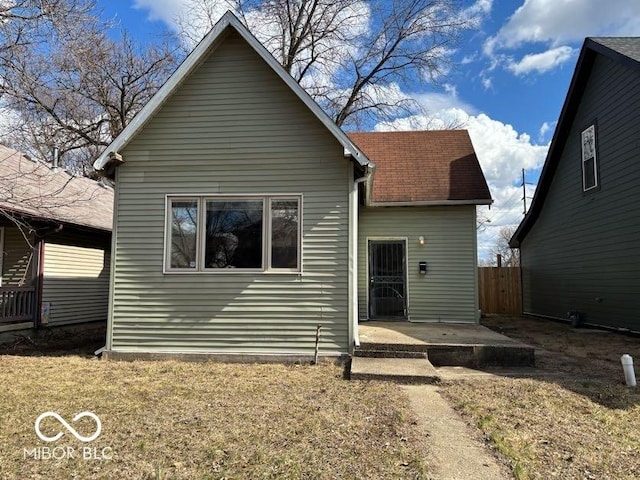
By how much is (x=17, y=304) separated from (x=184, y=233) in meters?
5.35

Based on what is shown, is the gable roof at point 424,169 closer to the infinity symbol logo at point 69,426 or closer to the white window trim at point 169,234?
the white window trim at point 169,234

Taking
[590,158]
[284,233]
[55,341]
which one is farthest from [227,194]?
[590,158]

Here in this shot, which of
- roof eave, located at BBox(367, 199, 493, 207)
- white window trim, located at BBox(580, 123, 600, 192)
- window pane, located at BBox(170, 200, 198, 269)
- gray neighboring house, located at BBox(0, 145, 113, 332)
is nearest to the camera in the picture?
window pane, located at BBox(170, 200, 198, 269)

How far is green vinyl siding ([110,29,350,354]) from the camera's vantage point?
24.5ft

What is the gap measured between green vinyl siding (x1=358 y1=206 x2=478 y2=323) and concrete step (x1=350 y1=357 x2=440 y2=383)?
4.25 meters

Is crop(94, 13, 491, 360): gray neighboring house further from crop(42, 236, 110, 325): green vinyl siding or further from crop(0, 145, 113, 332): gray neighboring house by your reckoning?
crop(42, 236, 110, 325): green vinyl siding

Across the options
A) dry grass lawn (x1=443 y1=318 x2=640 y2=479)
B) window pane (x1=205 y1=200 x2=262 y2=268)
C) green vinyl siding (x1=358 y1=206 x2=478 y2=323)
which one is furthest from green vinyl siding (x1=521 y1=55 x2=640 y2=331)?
window pane (x1=205 y1=200 x2=262 y2=268)

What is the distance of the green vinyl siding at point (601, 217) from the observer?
1010 cm

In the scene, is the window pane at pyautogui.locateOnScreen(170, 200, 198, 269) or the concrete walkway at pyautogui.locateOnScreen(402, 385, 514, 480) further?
the window pane at pyautogui.locateOnScreen(170, 200, 198, 269)

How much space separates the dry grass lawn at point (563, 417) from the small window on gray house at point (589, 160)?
19.0ft

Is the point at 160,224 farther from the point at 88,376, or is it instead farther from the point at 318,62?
the point at 318,62

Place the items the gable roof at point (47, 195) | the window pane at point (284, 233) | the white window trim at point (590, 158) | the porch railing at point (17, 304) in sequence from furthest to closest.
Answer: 1. the white window trim at point (590, 158)
2. the porch railing at point (17, 304)
3. the gable roof at point (47, 195)
4. the window pane at point (284, 233)

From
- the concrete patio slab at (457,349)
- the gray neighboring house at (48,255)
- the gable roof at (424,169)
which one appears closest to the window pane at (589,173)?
the gable roof at (424,169)

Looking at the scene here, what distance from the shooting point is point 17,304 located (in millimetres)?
10195
